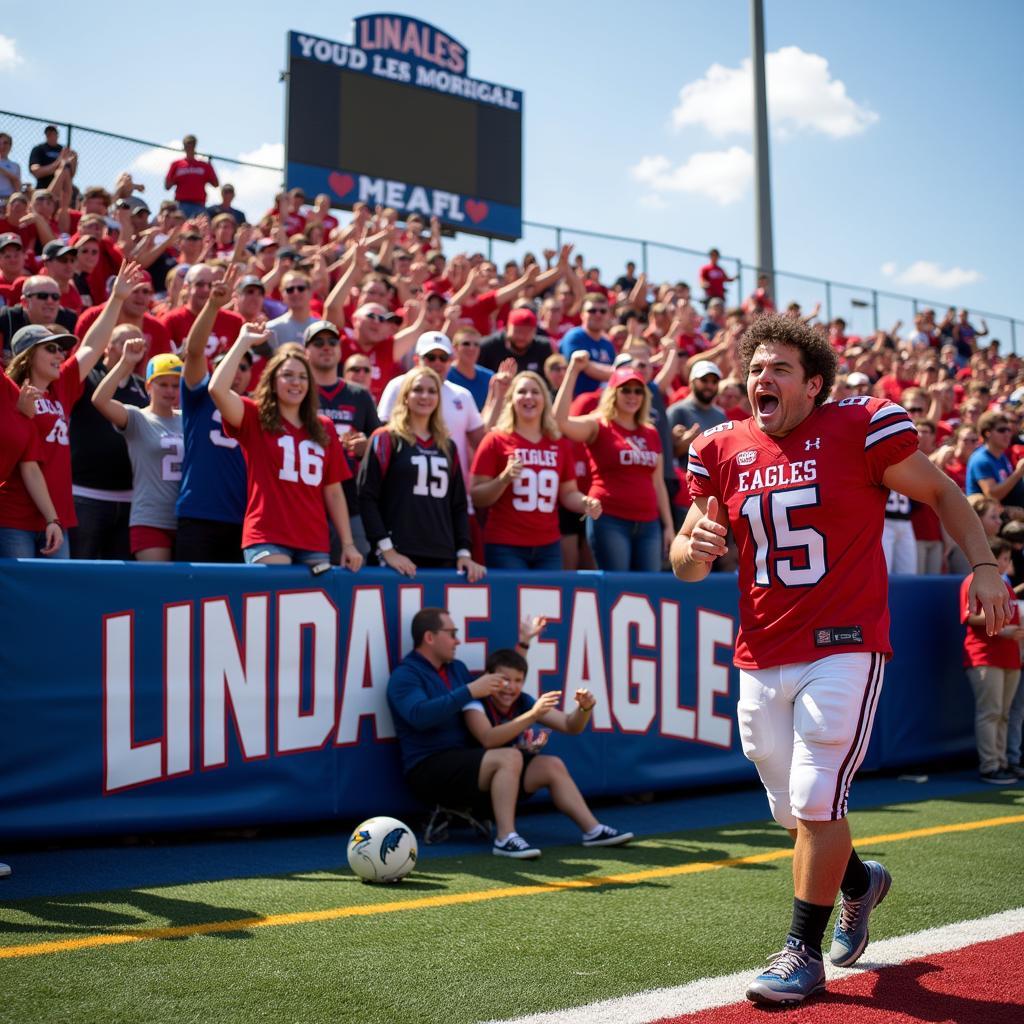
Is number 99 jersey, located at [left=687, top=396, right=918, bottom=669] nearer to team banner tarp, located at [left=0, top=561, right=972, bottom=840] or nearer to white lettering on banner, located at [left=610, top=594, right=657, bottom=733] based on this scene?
team banner tarp, located at [left=0, top=561, right=972, bottom=840]

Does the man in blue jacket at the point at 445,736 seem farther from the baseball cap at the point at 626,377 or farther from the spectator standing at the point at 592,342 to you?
the spectator standing at the point at 592,342

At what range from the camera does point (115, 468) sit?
7.09 meters

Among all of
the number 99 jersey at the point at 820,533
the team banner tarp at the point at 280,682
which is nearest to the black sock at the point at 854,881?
the number 99 jersey at the point at 820,533

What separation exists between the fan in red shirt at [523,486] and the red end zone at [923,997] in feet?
12.9

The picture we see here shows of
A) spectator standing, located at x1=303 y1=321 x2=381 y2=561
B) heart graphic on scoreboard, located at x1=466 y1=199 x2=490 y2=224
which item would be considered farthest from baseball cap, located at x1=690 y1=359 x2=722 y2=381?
heart graphic on scoreboard, located at x1=466 y1=199 x2=490 y2=224

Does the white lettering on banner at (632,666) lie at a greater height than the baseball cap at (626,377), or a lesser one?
lesser

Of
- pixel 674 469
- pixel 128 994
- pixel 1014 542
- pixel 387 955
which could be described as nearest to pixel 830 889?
pixel 387 955

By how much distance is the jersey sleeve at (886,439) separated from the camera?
374 cm

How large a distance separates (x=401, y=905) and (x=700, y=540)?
81.9 inches

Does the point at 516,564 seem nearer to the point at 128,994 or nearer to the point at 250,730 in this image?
the point at 250,730

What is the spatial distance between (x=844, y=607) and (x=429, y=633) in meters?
3.23

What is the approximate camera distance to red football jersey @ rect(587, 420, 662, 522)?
315 inches

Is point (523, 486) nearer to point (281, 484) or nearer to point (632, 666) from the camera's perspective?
point (632, 666)

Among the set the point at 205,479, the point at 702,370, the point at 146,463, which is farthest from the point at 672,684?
the point at 146,463
